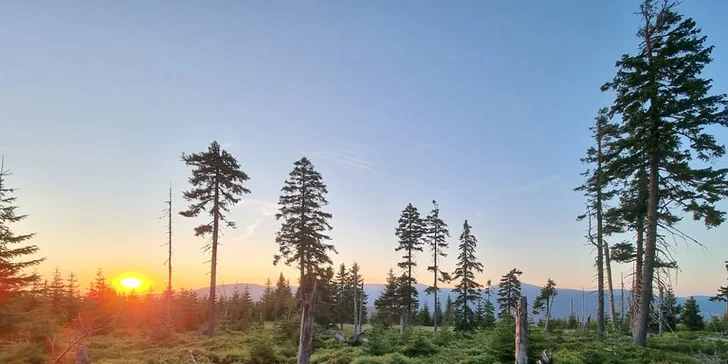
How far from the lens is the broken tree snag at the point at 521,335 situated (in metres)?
11.9

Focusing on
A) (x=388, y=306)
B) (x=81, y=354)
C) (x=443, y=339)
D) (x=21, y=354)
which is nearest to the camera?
(x=81, y=354)

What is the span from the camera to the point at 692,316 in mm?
36875

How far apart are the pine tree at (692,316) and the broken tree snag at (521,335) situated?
35829mm

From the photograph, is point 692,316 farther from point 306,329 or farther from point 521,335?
point 306,329

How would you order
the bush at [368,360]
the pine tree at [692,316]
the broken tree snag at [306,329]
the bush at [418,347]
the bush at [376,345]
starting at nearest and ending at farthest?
the broken tree snag at [306,329] → the bush at [368,360] → the bush at [376,345] → the bush at [418,347] → the pine tree at [692,316]

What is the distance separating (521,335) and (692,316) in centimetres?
3793

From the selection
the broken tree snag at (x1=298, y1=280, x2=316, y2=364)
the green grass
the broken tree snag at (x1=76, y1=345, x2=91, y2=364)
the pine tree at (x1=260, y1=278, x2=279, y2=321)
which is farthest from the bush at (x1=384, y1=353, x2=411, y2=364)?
the pine tree at (x1=260, y1=278, x2=279, y2=321)

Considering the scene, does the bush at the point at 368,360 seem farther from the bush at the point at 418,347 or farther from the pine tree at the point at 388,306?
the pine tree at the point at 388,306

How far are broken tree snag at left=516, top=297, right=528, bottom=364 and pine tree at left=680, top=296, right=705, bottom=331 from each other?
3583cm

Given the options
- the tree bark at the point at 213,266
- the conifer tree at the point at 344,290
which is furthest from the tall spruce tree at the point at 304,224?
the conifer tree at the point at 344,290

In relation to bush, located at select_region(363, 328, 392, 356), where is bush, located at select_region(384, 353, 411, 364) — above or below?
above

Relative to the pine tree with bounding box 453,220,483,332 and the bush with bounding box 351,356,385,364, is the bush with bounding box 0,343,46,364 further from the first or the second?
the pine tree with bounding box 453,220,483,332

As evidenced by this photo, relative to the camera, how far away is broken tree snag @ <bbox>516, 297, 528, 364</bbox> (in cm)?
1195

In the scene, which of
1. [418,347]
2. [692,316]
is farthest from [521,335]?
[692,316]
